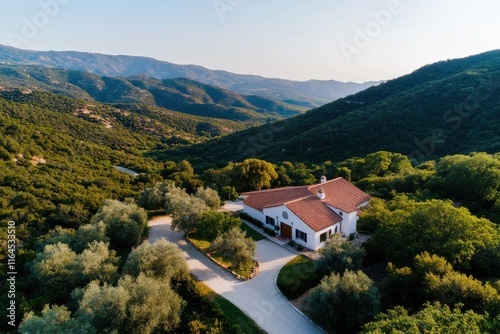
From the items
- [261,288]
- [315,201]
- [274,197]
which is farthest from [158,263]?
[274,197]

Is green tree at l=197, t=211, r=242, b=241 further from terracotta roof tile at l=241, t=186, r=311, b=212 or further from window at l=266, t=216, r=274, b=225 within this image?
terracotta roof tile at l=241, t=186, r=311, b=212

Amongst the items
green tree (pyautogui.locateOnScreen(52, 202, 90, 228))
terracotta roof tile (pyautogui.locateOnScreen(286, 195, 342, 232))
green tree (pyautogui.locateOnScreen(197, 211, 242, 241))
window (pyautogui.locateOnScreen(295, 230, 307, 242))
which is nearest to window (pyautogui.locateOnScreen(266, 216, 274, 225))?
terracotta roof tile (pyautogui.locateOnScreen(286, 195, 342, 232))

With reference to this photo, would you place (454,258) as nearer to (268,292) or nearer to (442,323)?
(442,323)

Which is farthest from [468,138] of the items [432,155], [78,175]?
[78,175]

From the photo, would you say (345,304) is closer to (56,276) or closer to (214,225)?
(214,225)

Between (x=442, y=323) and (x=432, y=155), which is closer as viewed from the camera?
(x=442, y=323)

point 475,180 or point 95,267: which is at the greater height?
point 475,180

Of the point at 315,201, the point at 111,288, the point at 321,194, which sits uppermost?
the point at 321,194
